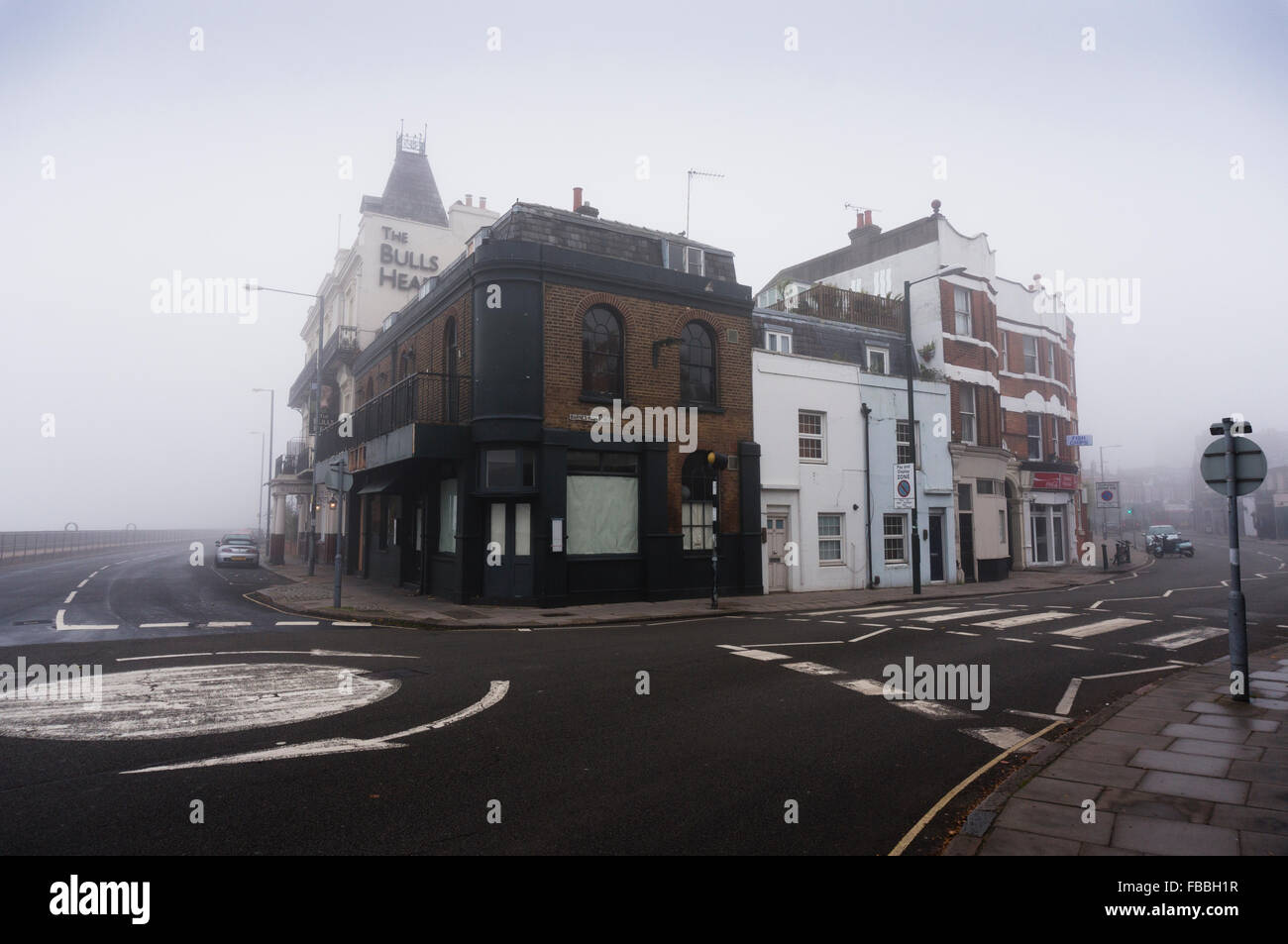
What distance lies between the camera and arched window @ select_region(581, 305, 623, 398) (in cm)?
1811

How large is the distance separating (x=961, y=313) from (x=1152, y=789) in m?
26.5

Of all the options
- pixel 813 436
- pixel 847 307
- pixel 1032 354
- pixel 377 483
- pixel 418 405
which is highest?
pixel 847 307

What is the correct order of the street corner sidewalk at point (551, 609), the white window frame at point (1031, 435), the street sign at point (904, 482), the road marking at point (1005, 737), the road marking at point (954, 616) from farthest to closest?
the white window frame at point (1031, 435), the street sign at point (904, 482), the street corner sidewalk at point (551, 609), the road marking at point (954, 616), the road marking at point (1005, 737)

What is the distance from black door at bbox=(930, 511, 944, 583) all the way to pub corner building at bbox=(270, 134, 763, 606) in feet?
27.9

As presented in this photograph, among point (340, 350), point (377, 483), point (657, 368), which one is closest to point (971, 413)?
point (657, 368)

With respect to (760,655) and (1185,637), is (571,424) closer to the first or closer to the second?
(760,655)

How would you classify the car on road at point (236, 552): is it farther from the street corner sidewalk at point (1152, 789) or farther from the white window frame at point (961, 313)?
the street corner sidewalk at point (1152, 789)

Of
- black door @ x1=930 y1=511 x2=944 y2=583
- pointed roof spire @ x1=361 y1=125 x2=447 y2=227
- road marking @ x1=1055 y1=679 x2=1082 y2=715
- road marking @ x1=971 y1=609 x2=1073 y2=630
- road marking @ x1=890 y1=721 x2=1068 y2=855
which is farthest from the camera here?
pointed roof spire @ x1=361 y1=125 x2=447 y2=227

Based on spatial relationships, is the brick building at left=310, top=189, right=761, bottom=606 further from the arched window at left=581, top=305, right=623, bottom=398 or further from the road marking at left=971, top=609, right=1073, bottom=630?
the road marking at left=971, top=609, right=1073, bottom=630

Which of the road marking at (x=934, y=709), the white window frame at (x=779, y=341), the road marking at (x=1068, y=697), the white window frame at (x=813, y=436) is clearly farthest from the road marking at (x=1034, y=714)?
the white window frame at (x=779, y=341)

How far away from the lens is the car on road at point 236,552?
3216cm

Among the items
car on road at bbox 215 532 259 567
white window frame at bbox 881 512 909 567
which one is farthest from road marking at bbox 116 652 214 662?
car on road at bbox 215 532 259 567

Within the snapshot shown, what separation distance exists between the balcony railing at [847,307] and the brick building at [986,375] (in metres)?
1.46

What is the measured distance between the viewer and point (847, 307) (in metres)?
26.0
